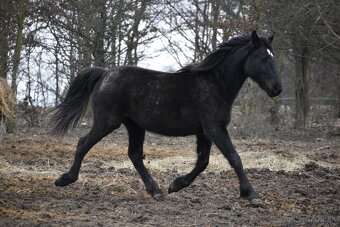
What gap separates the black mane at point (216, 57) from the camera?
748 cm

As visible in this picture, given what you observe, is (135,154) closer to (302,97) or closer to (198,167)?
(198,167)

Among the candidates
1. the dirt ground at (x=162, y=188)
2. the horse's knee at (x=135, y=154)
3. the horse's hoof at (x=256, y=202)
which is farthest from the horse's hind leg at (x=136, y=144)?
the horse's hoof at (x=256, y=202)

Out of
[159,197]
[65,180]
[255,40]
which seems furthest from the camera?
[65,180]

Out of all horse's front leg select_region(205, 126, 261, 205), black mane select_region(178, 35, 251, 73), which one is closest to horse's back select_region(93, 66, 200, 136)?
black mane select_region(178, 35, 251, 73)

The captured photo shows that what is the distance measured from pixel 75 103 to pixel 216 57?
2207 mm

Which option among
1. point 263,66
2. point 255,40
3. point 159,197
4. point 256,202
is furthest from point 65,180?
point 255,40

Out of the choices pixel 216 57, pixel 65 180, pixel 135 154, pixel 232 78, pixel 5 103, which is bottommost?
pixel 65 180

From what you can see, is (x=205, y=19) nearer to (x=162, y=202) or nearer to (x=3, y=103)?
(x=3, y=103)

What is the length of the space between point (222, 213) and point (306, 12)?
1070cm

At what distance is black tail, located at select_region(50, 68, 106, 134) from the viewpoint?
8094 mm

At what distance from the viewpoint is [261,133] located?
18875mm

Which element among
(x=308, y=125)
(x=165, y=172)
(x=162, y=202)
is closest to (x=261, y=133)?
(x=308, y=125)

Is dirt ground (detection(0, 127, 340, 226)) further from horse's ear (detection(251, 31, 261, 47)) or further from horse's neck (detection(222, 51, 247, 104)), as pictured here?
horse's ear (detection(251, 31, 261, 47))

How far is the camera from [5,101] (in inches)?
389
